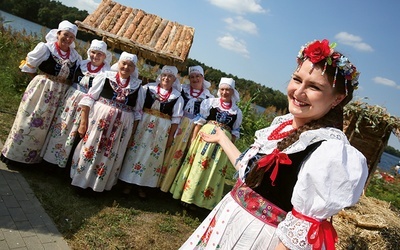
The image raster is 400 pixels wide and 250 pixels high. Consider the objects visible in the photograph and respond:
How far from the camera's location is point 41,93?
13.2 feet

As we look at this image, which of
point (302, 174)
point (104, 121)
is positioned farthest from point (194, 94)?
point (302, 174)

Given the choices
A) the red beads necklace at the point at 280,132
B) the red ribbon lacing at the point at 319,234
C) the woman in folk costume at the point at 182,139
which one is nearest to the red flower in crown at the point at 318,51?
the red beads necklace at the point at 280,132

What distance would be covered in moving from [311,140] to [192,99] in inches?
138

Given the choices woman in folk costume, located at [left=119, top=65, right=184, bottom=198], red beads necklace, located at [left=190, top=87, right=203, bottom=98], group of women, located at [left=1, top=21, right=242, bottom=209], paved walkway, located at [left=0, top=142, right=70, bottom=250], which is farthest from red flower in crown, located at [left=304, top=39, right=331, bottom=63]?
red beads necklace, located at [left=190, top=87, right=203, bottom=98]

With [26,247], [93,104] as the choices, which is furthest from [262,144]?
[93,104]

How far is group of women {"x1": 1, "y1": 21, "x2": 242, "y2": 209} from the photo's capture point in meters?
3.99

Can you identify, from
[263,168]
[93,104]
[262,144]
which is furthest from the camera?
[93,104]

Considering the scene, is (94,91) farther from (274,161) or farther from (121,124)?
(274,161)

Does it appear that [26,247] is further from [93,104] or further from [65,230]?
[93,104]

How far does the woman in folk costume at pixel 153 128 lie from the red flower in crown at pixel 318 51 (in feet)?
10.0

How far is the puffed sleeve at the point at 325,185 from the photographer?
1205mm

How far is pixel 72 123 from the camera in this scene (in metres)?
4.24

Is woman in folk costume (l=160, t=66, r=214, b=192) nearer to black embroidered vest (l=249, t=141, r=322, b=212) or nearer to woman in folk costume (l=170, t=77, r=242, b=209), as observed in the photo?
woman in folk costume (l=170, t=77, r=242, b=209)

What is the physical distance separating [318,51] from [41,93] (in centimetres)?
362
